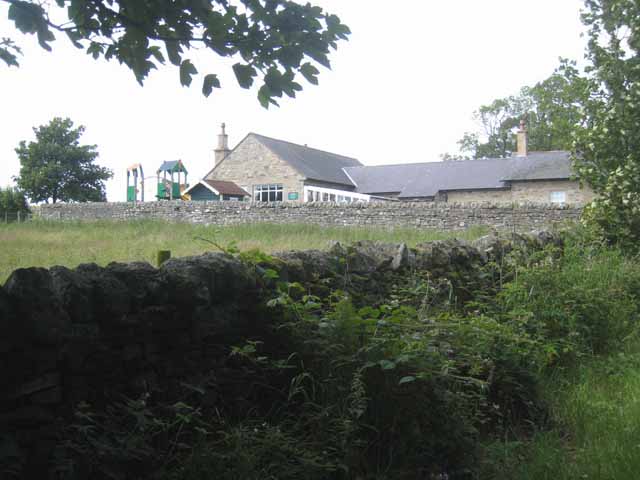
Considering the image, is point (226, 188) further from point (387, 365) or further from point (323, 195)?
point (387, 365)

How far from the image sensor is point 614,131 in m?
11.6

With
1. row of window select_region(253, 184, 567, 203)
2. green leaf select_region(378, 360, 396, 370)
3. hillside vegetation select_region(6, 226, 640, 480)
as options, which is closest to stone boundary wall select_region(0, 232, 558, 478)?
hillside vegetation select_region(6, 226, 640, 480)

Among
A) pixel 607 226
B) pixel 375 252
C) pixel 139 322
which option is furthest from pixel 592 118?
pixel 139 322

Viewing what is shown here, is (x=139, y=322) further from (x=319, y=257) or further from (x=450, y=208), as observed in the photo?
(x=450, y=208)

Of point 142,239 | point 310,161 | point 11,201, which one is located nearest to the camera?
point 142,239

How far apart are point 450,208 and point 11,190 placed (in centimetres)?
3655

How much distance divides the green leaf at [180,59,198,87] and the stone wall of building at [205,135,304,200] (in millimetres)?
33154

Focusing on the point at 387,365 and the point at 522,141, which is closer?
the point at 387,365

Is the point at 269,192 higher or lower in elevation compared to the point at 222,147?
lower

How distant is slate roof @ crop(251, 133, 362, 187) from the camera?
37656mm

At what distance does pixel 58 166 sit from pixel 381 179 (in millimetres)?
27092

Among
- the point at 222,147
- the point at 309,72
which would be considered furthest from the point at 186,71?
the point at 222,147

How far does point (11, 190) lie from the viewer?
139ft

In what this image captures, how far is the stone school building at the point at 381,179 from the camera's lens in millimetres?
33000
